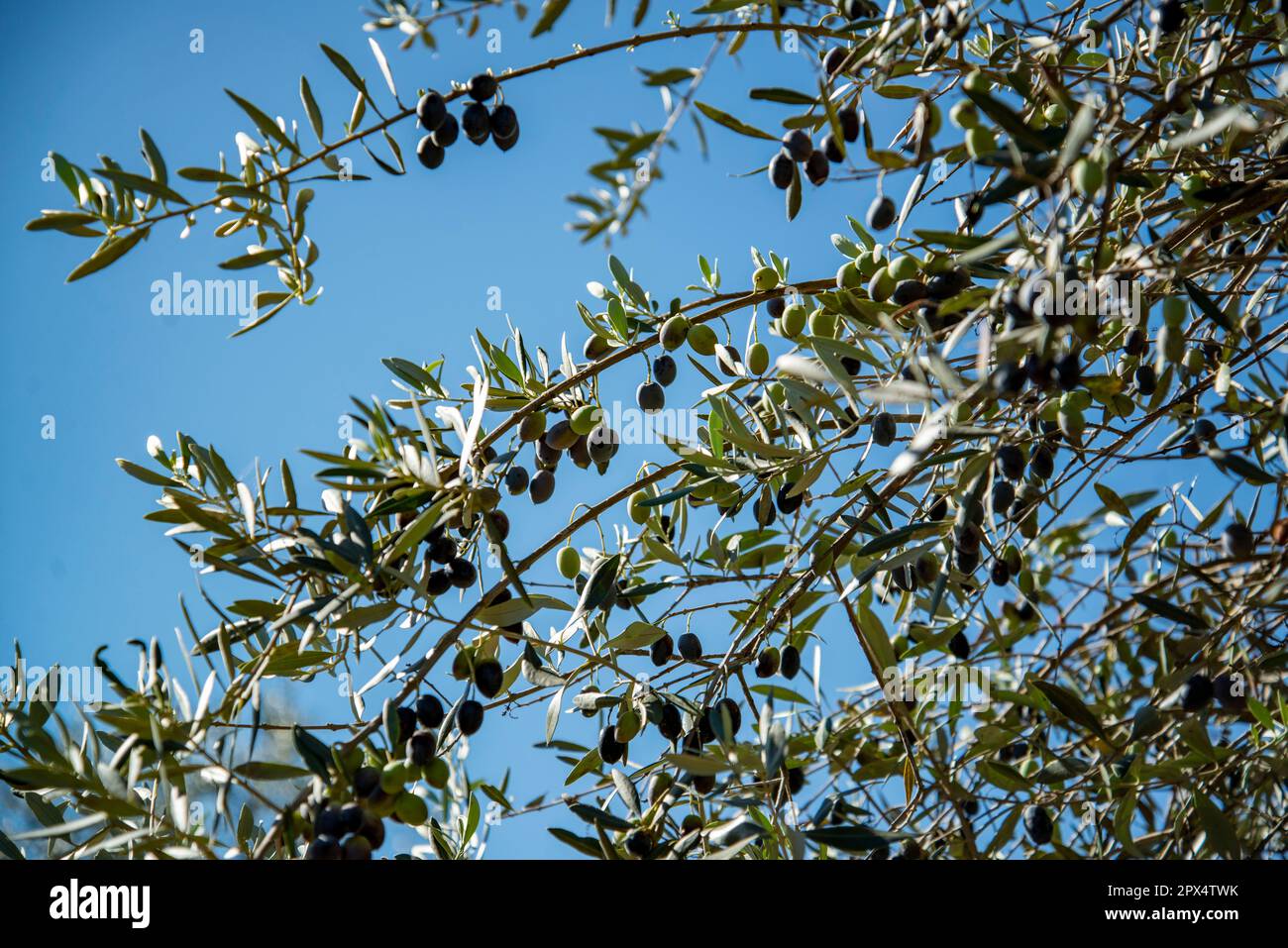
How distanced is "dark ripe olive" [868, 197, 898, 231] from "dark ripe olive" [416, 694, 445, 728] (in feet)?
3.18

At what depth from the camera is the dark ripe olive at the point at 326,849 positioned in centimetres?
108

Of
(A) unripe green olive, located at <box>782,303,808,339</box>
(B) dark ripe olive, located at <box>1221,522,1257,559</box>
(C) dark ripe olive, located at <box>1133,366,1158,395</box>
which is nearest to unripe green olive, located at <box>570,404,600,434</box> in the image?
(A) unripe green olive, located at <box>782,303,808,339</box>

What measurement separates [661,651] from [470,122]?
85cm

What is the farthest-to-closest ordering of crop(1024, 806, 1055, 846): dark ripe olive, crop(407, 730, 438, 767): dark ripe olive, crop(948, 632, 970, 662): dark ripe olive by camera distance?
1. crop(948, 632, 970, 662): dark ripe olive
2. crop(1024, 806, 1055, 846): dark ripe olive
3. crop(407, 730, 438, 767): dark ripe olive

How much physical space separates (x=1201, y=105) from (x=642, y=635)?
40.4 inches

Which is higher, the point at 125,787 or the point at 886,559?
the point at 886,559

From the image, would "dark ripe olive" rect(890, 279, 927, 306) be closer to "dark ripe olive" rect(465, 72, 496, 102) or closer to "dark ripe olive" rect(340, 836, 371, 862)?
"dark ripe olive" rect(465, 72, 496, 102)

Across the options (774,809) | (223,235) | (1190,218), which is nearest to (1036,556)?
(1190,218)

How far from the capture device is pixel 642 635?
5.13 feet

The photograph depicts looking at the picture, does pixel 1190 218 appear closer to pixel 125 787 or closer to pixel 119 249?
pixel 119 249

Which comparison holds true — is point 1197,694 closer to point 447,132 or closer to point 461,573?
point 461,573

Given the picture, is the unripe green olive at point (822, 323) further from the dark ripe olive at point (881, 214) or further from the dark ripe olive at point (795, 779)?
the dark ripe olive at point (795, 779)

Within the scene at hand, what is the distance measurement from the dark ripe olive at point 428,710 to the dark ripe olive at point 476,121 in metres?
0.83

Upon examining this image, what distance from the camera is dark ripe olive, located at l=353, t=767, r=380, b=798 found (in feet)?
3.83
